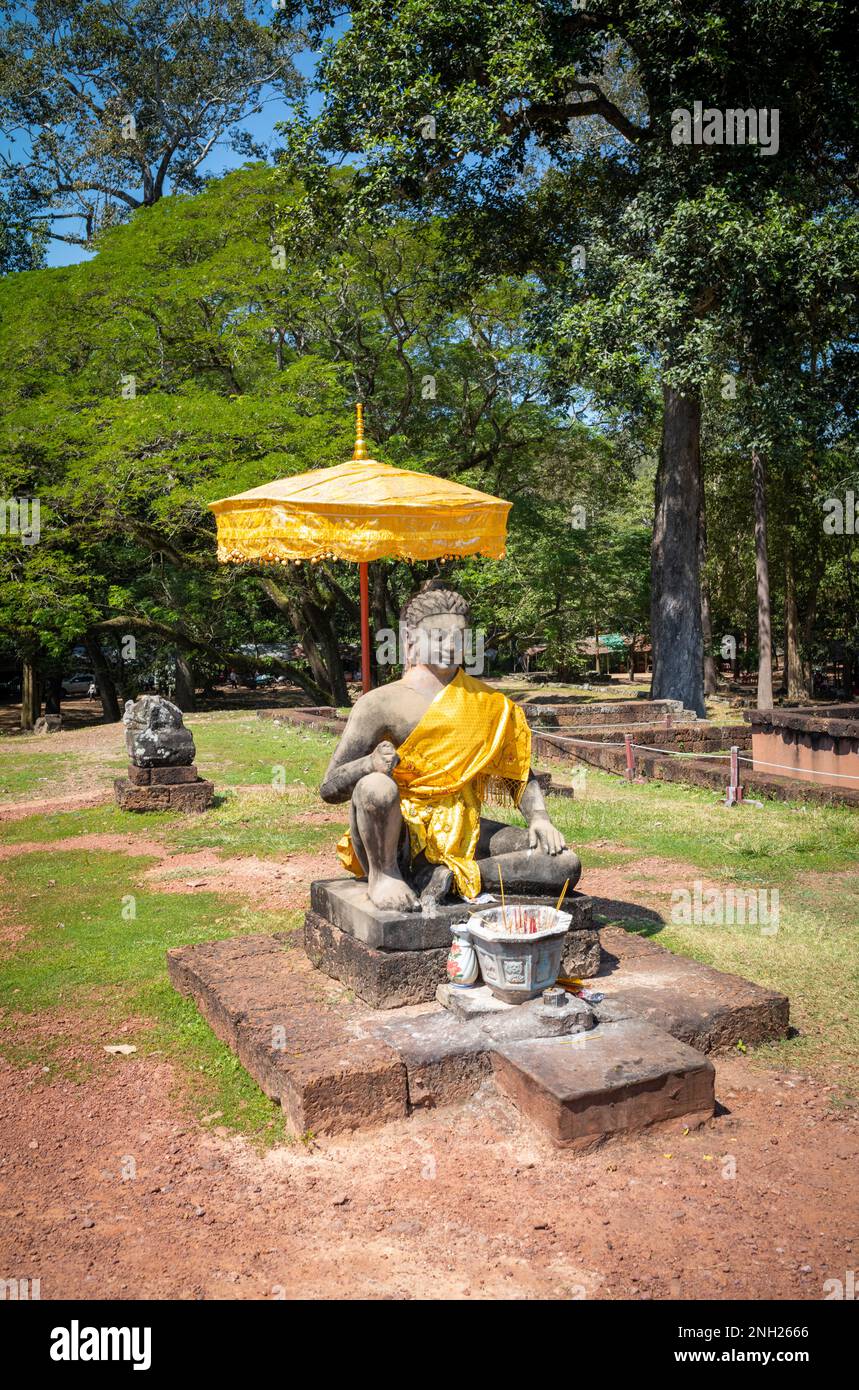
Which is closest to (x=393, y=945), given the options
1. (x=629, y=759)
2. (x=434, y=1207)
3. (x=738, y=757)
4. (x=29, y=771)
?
(x=434, y=1207)

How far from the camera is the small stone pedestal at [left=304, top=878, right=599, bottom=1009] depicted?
449cm

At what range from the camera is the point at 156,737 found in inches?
401

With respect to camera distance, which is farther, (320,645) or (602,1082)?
(320,645)

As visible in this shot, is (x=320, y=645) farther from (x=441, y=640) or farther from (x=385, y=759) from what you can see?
(x=385, y=759)

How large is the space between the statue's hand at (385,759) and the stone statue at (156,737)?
239 inches

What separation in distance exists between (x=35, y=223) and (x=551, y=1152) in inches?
1139

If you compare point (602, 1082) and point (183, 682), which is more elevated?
point (183, 682)

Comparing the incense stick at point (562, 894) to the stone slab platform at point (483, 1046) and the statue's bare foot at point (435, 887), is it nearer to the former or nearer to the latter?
the stone slab platform at point (483, 1046)

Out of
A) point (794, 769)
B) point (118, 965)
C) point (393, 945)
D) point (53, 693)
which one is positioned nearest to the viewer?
point (393, 945)

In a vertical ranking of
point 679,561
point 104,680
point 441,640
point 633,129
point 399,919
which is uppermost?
point 633,129

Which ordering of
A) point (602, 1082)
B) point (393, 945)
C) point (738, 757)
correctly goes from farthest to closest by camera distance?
point (738, 757) → point (393, 945) → point (602, 1082)

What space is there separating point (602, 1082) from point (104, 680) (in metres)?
22.3

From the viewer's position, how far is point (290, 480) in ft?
21.1

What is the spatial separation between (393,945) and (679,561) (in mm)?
14095
